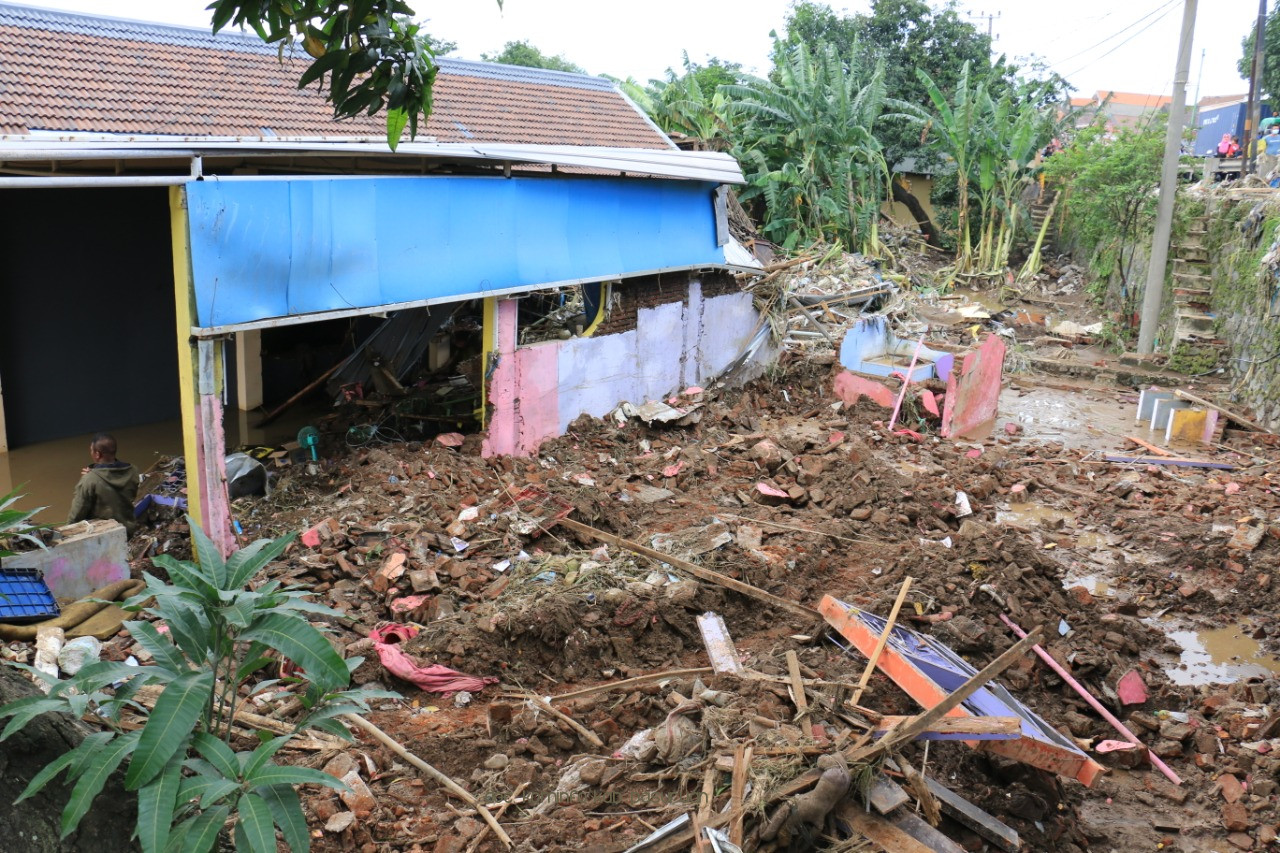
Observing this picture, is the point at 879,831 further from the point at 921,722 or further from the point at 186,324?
the point at 186,324

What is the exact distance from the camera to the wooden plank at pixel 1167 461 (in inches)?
481

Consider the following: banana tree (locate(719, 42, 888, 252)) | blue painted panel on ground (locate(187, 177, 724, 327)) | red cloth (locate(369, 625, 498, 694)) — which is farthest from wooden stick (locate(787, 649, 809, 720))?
banana tree (locate(719, 42, 888, 252))

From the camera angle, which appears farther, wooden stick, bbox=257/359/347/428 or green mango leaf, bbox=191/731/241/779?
wooden stick, bbox=257/359/347/428

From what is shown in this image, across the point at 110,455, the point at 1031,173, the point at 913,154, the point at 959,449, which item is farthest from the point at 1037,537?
the point at 913,154

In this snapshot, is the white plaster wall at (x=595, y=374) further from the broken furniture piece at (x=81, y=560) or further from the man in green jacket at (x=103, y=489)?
the broken furniture piece at (x=81, y=560)

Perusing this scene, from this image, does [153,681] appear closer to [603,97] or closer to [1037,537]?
[1037,537]

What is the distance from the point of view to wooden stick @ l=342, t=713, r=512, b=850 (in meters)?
4.55

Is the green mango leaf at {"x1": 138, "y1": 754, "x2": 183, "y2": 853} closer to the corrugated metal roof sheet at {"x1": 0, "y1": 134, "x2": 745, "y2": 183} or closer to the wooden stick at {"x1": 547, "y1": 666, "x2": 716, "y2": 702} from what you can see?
the wooden stick at {"x1": 547, "y1": 666, "x2": 716, "y2": 702}

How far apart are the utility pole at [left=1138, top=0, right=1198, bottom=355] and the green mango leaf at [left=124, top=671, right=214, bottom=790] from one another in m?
18.0

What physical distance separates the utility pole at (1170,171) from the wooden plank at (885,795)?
15.7 m

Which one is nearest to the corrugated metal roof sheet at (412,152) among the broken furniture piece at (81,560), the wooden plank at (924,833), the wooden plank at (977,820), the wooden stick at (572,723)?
the broken furniture piece at (81,560)

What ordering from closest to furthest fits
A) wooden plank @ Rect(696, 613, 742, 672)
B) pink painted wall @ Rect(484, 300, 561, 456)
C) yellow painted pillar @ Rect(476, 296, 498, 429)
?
wooden plank @ Rect(696, 613, 742, 672) → yellow painted pillar @ Rect(476, 296, 498, 429) → pink painted wall @ Rect(484, 300, 561, 456)

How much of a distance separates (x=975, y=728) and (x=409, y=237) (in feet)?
22.2

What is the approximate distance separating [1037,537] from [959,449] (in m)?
2.79
